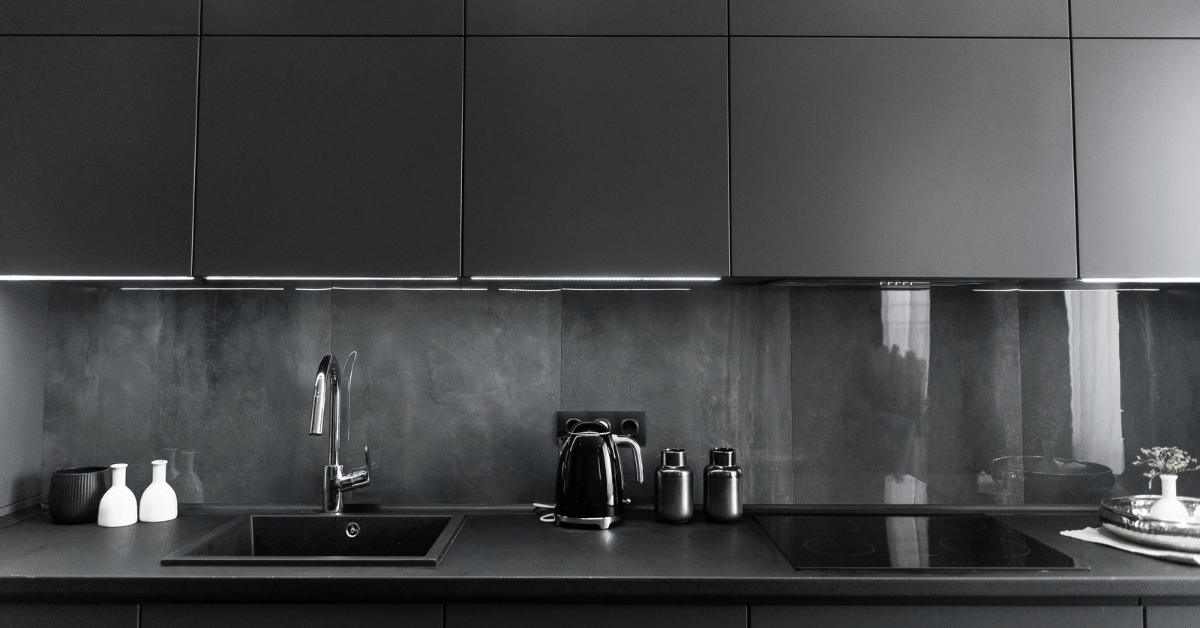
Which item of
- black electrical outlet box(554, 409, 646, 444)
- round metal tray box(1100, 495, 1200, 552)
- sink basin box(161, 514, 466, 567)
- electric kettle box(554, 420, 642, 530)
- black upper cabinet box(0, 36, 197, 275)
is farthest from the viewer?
black electrical outlet box(554, 409, 646, 444)

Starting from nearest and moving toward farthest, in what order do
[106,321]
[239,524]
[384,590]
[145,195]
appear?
[384,590] → [145,195] → [239,524] → [106,321]

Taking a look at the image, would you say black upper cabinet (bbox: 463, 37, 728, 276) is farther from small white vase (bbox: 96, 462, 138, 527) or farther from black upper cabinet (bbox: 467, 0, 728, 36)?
small white vase (bbox: 96, 462, 138, 527)

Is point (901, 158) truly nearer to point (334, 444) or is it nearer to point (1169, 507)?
point (1169, 507)

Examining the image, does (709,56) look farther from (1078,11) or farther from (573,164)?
(1078,11)

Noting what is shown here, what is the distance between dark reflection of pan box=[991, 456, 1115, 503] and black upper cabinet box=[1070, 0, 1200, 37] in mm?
1169

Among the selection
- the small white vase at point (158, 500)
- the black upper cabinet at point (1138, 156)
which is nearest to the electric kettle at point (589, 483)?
the small white vase at point (158, 500)

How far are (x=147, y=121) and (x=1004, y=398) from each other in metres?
2.44

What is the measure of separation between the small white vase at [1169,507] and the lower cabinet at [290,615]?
5.57 feet

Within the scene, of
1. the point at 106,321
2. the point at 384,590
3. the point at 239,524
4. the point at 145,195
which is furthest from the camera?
the point at 106,321

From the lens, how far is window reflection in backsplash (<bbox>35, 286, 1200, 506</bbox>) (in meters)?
2.01

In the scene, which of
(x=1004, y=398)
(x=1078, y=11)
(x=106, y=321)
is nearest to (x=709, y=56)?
(x=1078, y=11)

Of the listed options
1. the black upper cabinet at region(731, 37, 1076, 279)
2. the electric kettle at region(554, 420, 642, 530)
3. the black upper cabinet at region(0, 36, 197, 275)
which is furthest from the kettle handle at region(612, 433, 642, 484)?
the black upper cabinet at region(0, 36, 197, 275)

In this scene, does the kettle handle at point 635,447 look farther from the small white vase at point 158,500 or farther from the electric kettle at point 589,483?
the small white vase at point 158,500

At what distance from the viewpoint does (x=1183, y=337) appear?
2021 mm
